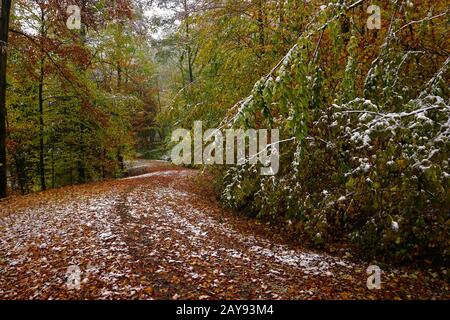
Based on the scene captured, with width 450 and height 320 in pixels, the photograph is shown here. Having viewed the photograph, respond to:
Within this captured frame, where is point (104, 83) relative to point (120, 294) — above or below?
above

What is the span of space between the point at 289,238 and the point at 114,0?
10.2 meters

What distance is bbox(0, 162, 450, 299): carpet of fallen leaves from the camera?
4355 mm

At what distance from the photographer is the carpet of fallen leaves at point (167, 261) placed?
4.36 m

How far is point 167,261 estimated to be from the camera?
16.9ft

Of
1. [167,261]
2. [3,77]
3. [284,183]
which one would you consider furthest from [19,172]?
[284,183]

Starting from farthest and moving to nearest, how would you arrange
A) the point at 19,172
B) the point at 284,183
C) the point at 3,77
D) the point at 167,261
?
the point at 19,172 < the point at 3,77 < the point at 284,183 < the point at 167,261

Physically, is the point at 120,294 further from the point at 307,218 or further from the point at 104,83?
the point at 104,83

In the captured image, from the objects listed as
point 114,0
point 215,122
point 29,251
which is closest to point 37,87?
point 114,0

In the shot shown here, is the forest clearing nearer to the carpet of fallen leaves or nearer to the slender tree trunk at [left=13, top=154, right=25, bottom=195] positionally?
the carpet of fallen leaves

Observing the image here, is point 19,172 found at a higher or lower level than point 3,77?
lower

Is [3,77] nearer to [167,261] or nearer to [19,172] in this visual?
[19,172]

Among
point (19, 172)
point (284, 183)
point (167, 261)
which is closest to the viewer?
point (167, 261)

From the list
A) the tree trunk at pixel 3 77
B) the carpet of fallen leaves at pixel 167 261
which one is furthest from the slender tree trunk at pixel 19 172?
the carpet of fallen leaves at pixel 167 261

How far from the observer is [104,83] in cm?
1639
